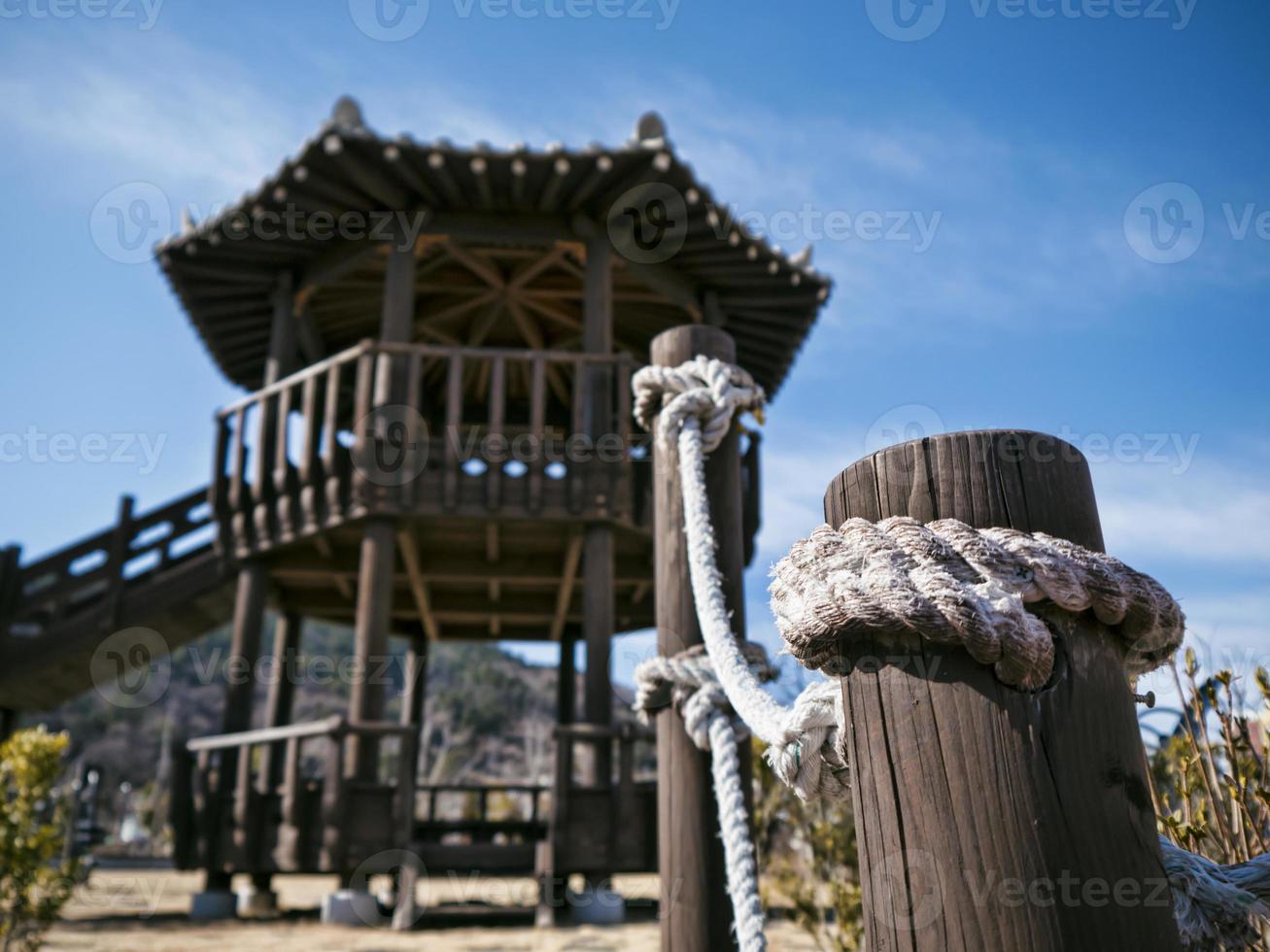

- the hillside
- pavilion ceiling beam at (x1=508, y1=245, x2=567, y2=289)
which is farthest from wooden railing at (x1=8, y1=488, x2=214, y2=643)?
the hillside

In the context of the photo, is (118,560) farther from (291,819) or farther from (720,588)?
(720,588)

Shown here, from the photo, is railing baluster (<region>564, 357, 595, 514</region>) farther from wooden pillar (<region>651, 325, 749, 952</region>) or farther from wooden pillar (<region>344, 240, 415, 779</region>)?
wooden pillar (<region>651, 325, 749, 952</region>)

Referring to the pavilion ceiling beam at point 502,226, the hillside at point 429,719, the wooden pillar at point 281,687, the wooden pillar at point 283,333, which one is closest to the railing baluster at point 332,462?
the wooden pillar at point 283,333

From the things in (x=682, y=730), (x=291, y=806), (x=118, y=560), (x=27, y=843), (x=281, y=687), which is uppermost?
(x=118, y=560)

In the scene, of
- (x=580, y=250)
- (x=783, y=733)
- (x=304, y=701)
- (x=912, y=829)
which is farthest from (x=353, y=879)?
(x=304, y=701)

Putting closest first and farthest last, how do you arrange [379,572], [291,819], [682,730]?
[682,730] < [291,819] < [379,572]

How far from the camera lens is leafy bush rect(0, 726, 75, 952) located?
5.35 meters

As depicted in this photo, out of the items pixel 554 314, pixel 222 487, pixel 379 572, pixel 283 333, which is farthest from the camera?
pixel 554 314

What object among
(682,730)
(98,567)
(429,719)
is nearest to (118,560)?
(98,567)

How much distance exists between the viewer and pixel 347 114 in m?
7.75

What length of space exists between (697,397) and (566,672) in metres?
9.35

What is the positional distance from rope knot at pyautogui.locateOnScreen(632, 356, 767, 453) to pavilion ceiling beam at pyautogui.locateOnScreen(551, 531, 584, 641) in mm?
5525

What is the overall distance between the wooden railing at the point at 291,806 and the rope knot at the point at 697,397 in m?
4.71

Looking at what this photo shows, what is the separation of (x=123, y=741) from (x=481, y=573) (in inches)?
1613
